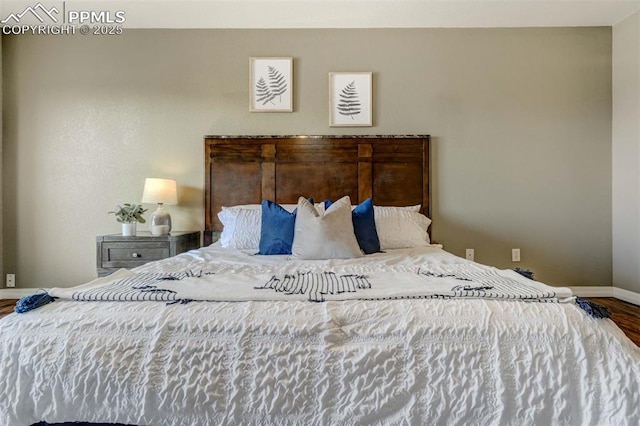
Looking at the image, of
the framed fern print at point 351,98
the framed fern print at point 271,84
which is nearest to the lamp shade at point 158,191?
the framed fern print at point 271,84

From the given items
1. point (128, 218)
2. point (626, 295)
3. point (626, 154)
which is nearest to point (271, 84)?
point (128, 218)

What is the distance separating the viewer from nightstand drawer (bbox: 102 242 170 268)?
8.64 feet

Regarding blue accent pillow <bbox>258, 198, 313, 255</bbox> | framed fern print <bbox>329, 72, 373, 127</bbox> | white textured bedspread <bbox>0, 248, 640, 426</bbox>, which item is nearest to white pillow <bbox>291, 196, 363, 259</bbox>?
blue accent pillow <bbox>258, 198, 313, 255</bbox>

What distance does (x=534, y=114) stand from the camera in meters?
3.13

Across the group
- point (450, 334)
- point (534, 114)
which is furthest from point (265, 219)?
point (534, 114)

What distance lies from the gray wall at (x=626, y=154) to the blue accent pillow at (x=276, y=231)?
2.95 metres

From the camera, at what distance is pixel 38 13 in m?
2.93

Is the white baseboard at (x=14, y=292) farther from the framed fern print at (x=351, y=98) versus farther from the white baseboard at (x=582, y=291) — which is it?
the framed fern print at (x=351, y=98)

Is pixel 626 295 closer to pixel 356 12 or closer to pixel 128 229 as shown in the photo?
pixel 356 12

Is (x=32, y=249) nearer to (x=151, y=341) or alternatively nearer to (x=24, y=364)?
(x=24, y=364)

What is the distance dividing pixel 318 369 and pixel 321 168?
7.49ft

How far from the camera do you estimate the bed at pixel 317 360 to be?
0.93 meters

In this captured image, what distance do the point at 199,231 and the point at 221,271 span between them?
68.1 inches

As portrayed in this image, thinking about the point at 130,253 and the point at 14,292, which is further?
the point at 14,292
